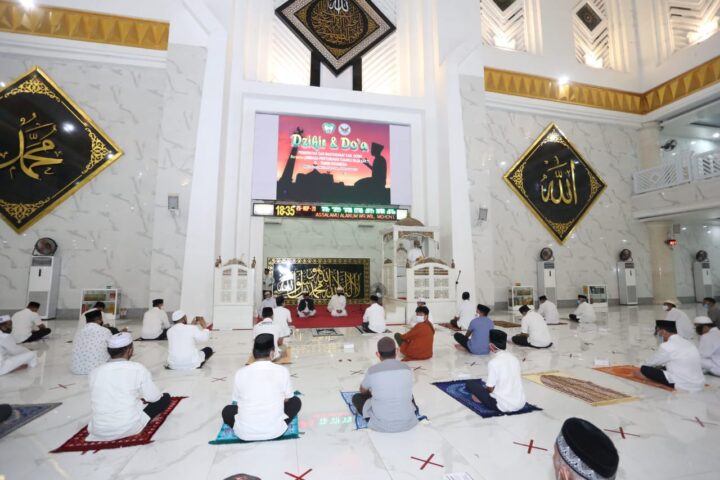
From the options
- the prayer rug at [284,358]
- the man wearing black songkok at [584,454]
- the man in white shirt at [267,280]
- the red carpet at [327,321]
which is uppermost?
the man in white shirt at [267,280]

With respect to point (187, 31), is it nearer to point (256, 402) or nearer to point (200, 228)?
point (200, 228)

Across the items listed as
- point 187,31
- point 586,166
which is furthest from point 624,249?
point 187,31

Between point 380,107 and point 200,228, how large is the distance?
520cm

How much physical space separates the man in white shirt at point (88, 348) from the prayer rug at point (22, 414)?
31.4 inches

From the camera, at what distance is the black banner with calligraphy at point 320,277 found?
35.1 ft

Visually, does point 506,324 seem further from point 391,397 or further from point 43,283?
point 43,283

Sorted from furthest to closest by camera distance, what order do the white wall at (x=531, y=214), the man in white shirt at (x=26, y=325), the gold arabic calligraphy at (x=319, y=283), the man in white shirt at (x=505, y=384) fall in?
the gold arabic calligraphy at (x=319, y=283), the white wall at (x=531, y=214), the man in white shirt at (x=26, y=325), the man in white shirt at (x=505, y=384)

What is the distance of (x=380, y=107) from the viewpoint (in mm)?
8852

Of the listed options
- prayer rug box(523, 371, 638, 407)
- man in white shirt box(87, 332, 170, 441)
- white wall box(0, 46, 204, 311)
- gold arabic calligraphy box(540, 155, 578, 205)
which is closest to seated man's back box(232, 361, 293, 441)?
man in white shirt box(87, 332, 170, 441)

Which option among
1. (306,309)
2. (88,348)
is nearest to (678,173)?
(306,309)

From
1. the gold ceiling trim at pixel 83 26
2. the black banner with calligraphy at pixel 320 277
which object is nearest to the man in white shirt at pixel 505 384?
the black banner with calligraphy at pixel 320 277

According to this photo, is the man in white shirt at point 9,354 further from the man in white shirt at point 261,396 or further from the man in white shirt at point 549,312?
the man in white shirt at point 549,312

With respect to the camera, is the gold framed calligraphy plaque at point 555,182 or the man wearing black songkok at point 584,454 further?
the gold framed calligraphy plaque at point 555,182

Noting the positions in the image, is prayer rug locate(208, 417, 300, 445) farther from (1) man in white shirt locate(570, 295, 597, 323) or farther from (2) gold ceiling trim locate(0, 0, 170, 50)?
(2) gold ceiling trim locate(0, 0, 170, 50)
